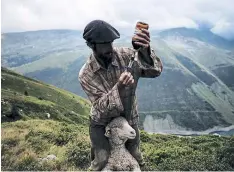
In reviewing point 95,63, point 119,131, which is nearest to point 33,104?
point 95,63

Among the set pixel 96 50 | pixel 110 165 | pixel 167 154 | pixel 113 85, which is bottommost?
pixel 167 154

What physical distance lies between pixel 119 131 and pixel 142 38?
104 cm

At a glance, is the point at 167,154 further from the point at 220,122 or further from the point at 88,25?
the point at 220,122

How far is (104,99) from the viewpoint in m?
4.68

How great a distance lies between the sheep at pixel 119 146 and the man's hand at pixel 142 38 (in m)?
0.83

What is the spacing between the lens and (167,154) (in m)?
16.2

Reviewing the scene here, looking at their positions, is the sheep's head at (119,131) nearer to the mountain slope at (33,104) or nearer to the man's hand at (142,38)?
the man's hand at (142,38)

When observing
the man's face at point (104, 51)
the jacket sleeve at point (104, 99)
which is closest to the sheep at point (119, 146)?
the jacket sleeve at point (104, 99)

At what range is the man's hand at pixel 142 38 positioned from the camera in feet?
15.9

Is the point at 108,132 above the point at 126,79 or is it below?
below

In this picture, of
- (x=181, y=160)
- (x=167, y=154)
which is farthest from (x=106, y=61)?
(x=167, y=154)

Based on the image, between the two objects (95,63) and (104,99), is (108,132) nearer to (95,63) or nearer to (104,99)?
(104,99)

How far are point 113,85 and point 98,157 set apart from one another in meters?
0.83

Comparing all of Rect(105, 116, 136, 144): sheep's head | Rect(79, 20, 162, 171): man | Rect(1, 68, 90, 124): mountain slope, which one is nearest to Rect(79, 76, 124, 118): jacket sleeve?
Rect(79, 20, 162, 171): man
